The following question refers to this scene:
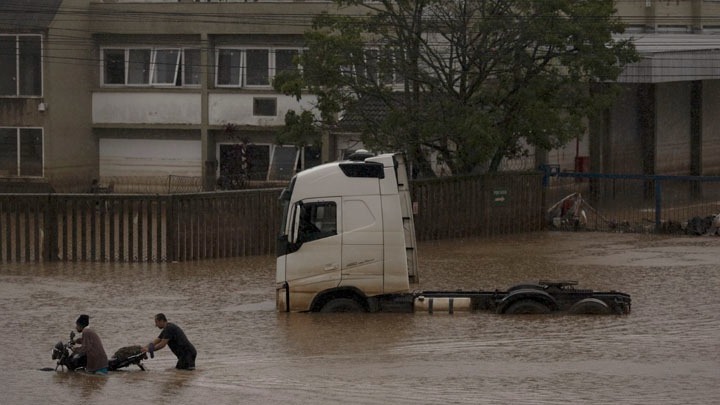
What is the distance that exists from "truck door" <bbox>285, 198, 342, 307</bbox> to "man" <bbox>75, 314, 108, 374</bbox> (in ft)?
16.7

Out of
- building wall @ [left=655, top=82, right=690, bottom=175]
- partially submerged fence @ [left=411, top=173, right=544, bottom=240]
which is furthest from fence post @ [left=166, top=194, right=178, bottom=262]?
building wall @ [left=655, top=82, right=690, bottom=175]

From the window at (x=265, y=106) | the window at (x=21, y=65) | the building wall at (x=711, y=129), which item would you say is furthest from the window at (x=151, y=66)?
the building wall at (x=711, y=129)

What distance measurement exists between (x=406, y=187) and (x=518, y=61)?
41.1 ft

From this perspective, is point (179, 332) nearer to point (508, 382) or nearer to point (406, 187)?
point (508, 382)

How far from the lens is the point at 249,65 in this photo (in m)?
47.5

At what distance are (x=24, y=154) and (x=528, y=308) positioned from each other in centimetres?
2804

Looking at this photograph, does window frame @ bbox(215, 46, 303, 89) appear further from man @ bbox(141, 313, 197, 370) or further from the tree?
man @ bbox(141, 313, 197, 370)

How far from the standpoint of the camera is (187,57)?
48000 mm

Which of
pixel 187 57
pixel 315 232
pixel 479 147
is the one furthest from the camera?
pixel 187 57

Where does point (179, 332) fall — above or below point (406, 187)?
below

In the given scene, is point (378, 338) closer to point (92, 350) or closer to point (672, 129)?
point (92, 350)

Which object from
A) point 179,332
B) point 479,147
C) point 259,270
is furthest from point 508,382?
point 479,147

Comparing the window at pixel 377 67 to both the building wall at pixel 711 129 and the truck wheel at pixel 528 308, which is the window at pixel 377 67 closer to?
the truck wheel at pixel 528 308

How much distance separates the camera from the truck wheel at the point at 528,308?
2250cm
